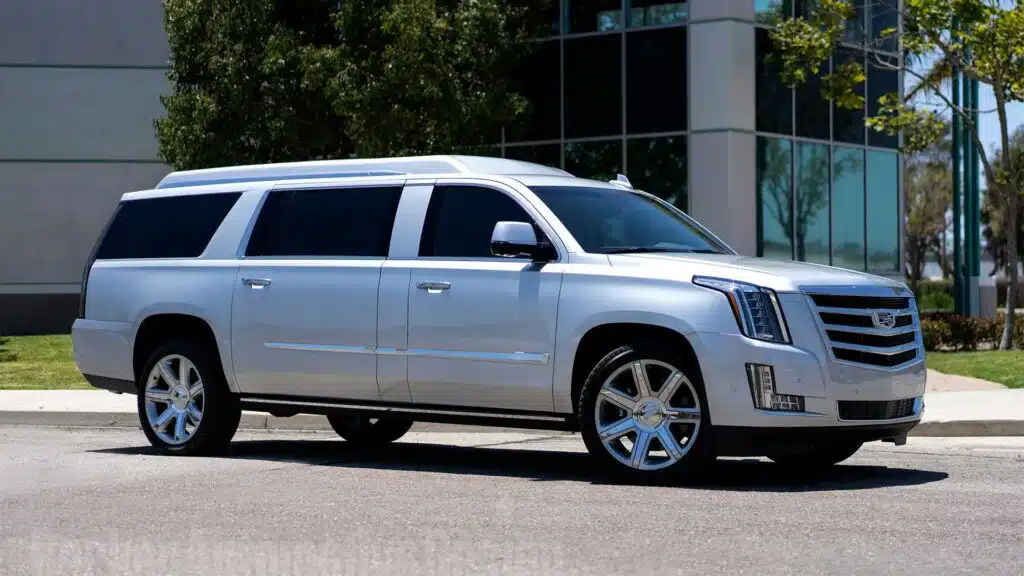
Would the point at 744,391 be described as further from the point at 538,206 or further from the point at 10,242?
the point at 10,242

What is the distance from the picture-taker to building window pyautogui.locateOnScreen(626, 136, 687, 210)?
2681 cm

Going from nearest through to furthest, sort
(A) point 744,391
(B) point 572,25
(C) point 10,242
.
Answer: (A) point 744,391
(B) point 572,25
(C) point 10,242

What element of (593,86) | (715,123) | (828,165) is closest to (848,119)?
(828,165)

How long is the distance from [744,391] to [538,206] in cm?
195

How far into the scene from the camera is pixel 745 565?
6.81m

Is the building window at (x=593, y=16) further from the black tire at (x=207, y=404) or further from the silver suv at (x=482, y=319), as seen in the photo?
the black tire at (x=207, y=404)

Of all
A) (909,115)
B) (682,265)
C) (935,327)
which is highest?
(909,115)

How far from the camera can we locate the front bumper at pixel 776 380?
9.39 m

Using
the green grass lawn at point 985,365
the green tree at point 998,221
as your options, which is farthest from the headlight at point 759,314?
the green tree at point 998,221

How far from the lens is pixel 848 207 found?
1149 inches

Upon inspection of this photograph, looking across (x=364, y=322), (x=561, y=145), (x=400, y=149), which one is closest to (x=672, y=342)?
(x=364, y=322)

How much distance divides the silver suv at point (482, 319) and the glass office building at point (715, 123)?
14.5 metres

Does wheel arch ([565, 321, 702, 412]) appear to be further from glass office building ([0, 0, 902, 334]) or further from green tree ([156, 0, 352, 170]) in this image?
glass office building ([0, 0, 902, 334])

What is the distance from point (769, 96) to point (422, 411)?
1753 cm
